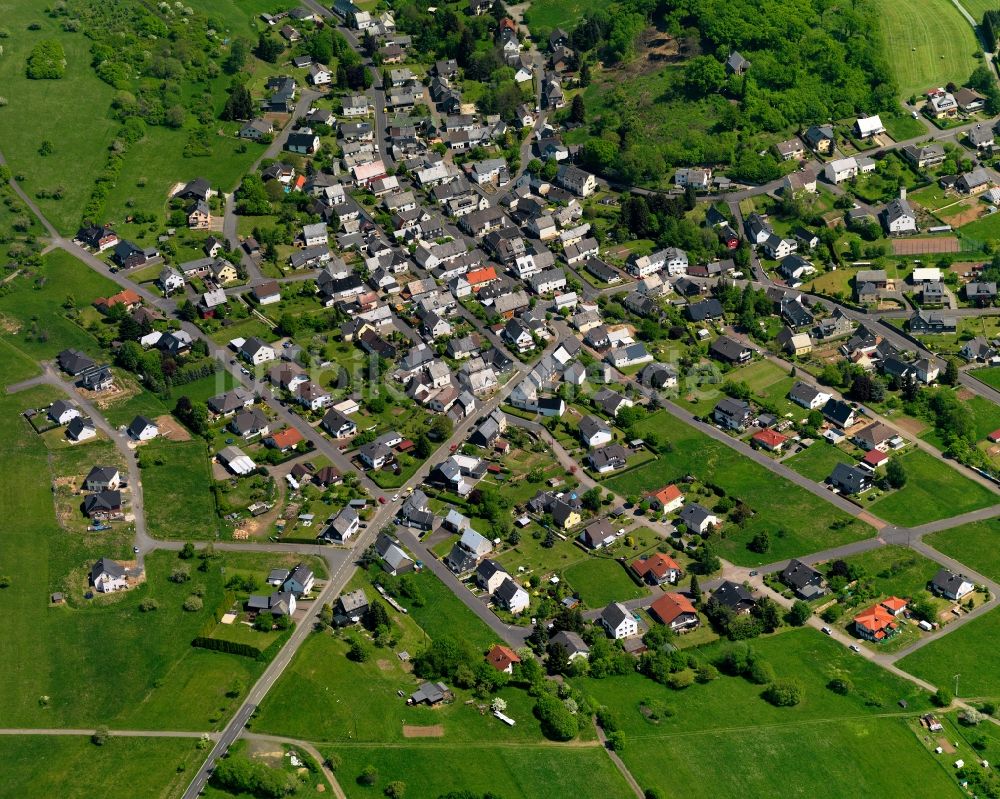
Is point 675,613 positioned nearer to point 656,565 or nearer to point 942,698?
point 656,565

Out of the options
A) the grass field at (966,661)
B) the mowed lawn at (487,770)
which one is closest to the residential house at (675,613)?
the mowed lawn at (487,770)

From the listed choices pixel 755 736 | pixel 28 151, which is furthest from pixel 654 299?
→ pixel 28 151

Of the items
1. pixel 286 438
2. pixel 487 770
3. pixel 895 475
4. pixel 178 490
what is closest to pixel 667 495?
pixel 895 475

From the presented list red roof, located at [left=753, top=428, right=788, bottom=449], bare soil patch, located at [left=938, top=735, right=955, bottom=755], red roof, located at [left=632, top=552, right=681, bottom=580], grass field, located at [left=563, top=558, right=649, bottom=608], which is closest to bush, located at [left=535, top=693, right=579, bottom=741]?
grass field, located at [left=563, top=558, right=649, bottom=608]

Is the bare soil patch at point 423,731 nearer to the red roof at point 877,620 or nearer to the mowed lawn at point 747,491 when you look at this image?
the mowed lawn at point 747,491

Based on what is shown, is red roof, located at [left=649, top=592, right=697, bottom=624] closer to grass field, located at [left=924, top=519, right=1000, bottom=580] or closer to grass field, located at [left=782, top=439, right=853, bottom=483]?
grass field, located at [left=782, top=439, right=853, bottom=483]

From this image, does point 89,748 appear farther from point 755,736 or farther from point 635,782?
point 755,736
